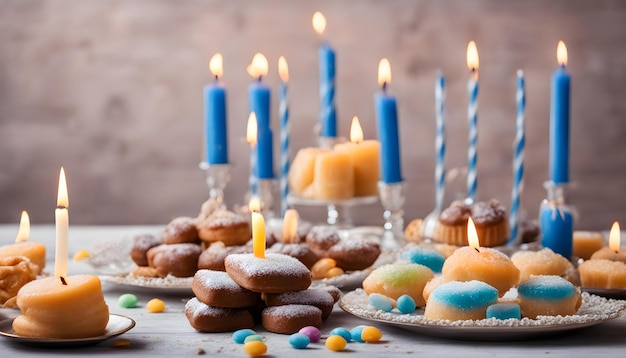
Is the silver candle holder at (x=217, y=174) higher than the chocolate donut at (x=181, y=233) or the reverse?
higher

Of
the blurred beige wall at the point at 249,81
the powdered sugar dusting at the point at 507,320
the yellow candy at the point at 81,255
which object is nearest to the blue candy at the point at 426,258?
the powdered sugar dusting at the point at 507,320

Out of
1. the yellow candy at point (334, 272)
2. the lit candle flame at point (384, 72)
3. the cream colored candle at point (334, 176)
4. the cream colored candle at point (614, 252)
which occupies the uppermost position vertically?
the lit candle flame at point (384, 72)

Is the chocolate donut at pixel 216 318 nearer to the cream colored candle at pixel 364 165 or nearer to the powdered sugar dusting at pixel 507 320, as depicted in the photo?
the powdered sugar dusting at pixel 507 320

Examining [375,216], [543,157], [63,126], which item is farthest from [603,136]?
[63,126]

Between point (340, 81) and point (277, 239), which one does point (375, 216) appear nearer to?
point (340, 81)

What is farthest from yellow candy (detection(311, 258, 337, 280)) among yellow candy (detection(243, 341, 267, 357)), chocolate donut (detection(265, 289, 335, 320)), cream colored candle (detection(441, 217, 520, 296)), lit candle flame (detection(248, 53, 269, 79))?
lit candle flame (detection(248, 53, 269, 79))

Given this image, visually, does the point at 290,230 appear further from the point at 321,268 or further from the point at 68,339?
the point at 68,339
